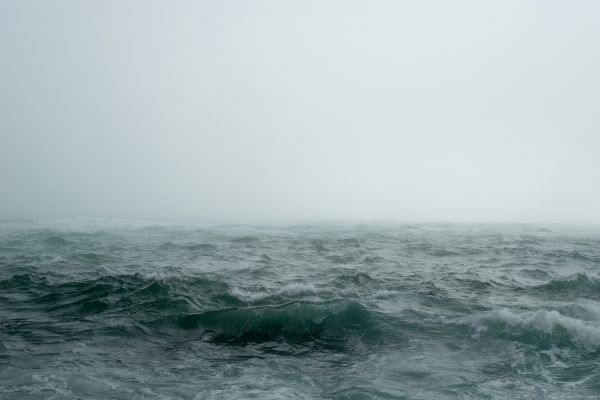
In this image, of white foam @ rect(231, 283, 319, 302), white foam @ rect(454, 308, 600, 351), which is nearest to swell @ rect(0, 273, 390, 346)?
white foam @ rect(231, 283, 319, 302)

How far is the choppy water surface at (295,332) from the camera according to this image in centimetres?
670

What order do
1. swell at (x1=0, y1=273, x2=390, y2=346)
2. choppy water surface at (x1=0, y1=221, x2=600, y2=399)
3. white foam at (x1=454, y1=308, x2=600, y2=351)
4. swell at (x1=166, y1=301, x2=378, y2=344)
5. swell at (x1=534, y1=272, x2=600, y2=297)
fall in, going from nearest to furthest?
1. choppy water surface at (x1=0, y1=221, x2=600, y2=399)
2. white foam at (x1=454, y1=308, x2=600, y2=351)
3. swell at (x1=166, y1=301, x2=378, y2=344)
4. swell at (x1=0, y1=273, x2=390, y2=346)
5. swell at (x1=534, y1=272, x2=600, y2=297)

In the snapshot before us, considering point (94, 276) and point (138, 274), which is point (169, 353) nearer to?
point (138, 274)

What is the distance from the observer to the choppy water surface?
6699 millimetres

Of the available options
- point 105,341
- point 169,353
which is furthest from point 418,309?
point 105,341

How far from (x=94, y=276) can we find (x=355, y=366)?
11.3 metres

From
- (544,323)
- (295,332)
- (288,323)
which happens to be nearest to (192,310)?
(288,323)

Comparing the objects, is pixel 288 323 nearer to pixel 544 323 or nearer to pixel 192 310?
pixel 192 310

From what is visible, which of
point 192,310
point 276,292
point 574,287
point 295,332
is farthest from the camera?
point 574,287

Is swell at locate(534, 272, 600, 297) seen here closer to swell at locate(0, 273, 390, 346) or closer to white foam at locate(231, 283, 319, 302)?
swell at locate(0, 273, 390, 346)

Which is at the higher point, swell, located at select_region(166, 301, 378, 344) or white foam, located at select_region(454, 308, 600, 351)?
white foam, located at select_region(454, 308, 600, 351)

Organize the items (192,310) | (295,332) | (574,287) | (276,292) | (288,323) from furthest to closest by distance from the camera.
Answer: (574,287)
(276,292)
(192,310)
(288,323)
(295,332)

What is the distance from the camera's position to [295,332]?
9383 mm

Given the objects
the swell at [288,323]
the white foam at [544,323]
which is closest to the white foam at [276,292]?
the swell at [288,323]
